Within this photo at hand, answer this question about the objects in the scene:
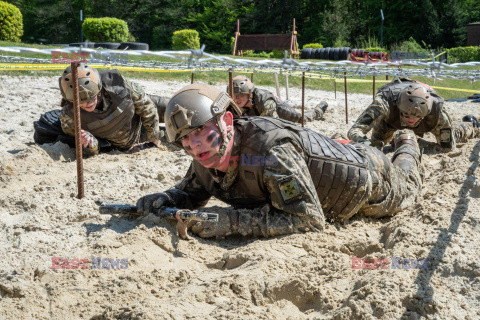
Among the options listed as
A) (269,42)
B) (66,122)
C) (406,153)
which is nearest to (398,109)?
(406,153)

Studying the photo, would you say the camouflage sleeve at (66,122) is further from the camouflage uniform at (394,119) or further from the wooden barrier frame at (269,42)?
the wooden barrier frame at (269,42)

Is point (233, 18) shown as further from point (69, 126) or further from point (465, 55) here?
point (69, 126)

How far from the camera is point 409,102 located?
21.4 ft

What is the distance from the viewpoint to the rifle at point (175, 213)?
3133 mm

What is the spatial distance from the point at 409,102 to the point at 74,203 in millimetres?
4347

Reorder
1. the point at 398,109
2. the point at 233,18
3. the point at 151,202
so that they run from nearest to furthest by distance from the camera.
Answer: the point at 151,202 → the point at 398,109 → the point at 233,18

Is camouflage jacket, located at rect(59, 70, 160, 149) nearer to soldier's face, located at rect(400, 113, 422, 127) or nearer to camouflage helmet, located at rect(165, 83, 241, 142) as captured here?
soldier's face, located at rect(400, 113, 422, 127)

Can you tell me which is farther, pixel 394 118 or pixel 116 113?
pixel 394 118

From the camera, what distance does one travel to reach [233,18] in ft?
126

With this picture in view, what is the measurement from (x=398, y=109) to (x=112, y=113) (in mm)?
3704

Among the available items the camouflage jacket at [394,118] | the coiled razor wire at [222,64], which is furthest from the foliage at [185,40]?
the camouflage jacket at [394,118]

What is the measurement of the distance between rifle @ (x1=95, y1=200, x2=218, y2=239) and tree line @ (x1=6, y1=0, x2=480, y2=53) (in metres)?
33.7

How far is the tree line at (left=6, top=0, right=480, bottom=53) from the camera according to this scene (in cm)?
3741

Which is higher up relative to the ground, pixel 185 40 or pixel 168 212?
pixel 185 40
